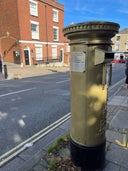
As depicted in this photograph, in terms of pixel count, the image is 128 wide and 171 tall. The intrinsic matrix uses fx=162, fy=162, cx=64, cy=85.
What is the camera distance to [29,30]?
22625 millimetres

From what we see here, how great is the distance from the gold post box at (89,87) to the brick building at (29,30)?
59.5 feet

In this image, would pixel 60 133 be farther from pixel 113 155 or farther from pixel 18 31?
pixel 18 31

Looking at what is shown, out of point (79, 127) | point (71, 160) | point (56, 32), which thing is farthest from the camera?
point (56, 32)

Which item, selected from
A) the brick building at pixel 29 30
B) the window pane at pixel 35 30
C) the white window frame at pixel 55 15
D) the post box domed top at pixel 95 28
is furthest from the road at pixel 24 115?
the white window frame at pixel 55 15

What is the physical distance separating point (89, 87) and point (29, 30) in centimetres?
2269

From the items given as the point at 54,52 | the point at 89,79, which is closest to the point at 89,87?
the point at 89,79

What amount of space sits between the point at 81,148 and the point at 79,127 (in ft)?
0.91

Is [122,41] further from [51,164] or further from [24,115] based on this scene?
[51,164]

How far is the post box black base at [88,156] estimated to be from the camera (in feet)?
6.80

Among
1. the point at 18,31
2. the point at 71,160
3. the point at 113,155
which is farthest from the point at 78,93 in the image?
the point at 18,31

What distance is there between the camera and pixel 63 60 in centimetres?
3131

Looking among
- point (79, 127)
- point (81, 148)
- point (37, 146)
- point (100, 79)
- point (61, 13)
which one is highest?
point (61, 13)

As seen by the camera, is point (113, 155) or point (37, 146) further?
point (37, 146)

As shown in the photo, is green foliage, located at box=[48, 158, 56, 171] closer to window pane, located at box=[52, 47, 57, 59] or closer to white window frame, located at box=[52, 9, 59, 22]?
window pane, located at box=[52, 47, 57, 59]
